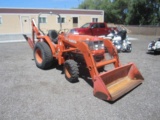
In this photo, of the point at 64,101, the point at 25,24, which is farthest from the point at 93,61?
the point at 25,24

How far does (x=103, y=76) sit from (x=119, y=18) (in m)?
36.9

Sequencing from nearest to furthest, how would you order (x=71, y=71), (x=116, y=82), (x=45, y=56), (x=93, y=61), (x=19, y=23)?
(x=93, y=61), (x=116, y=82), (x=71, y=71), (x=45, y=56), (x=19, y=23)

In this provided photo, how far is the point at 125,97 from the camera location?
4.14m

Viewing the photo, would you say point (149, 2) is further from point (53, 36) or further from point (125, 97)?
point (125, 97)

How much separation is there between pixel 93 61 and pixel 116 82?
2.65ft

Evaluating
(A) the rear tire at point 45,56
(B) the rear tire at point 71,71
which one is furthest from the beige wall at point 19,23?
(B) the rear tire at point 71,71

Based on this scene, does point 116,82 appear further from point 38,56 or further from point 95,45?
point 38,56

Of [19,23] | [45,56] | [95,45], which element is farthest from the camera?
[19,23]

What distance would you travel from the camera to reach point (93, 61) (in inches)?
173

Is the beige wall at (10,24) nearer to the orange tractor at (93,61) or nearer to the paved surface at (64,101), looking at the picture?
the orange tractor at (93,61)

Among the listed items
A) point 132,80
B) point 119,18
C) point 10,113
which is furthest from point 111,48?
point 119,18

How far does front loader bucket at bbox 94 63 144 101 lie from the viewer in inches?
153

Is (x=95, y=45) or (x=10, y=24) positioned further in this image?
(x=10, y=24)

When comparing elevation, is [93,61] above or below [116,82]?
above
